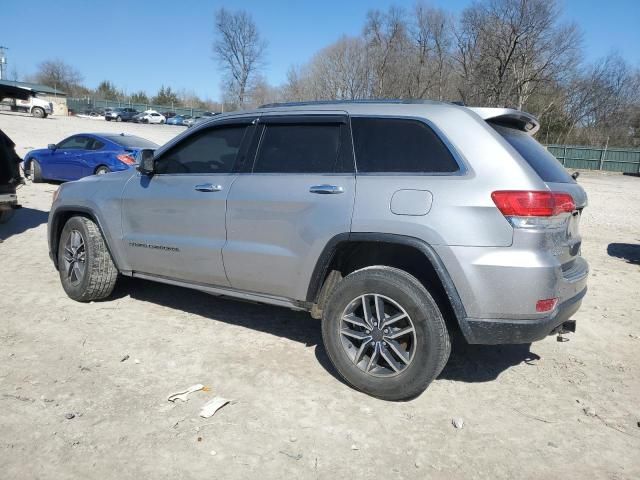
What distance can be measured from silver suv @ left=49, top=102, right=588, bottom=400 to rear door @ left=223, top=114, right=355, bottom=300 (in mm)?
10

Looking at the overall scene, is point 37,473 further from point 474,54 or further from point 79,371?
point 474,54

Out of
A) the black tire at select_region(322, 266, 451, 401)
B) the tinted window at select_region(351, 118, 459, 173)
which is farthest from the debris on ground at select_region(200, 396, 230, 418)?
the tinted window at select_region(351, 118, 459, 173)

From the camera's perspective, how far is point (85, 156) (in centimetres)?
1217

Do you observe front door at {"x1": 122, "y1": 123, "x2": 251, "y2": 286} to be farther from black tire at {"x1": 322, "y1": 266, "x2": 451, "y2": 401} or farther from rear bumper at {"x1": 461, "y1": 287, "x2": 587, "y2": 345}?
rear bumper at {"x1": 461, "y1": 287, "x2": 587, "y2": 345}

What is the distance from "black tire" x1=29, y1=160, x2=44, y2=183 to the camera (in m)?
13.2

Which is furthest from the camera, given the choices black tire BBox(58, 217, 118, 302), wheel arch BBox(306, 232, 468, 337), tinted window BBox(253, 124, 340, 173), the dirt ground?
black tire BBox(58, 217, 118, 302)

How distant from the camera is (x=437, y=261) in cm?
307

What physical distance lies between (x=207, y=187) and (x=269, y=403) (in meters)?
1.74

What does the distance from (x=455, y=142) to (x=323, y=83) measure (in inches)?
2207

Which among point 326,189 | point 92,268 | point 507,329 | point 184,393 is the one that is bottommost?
point 184,393

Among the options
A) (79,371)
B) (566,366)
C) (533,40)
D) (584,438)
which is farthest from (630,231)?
(533,40)

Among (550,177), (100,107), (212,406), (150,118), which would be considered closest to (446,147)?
(550,177)

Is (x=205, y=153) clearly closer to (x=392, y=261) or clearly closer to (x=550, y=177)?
(x=392, y=261)

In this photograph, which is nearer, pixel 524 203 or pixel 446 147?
pixel 524 203
